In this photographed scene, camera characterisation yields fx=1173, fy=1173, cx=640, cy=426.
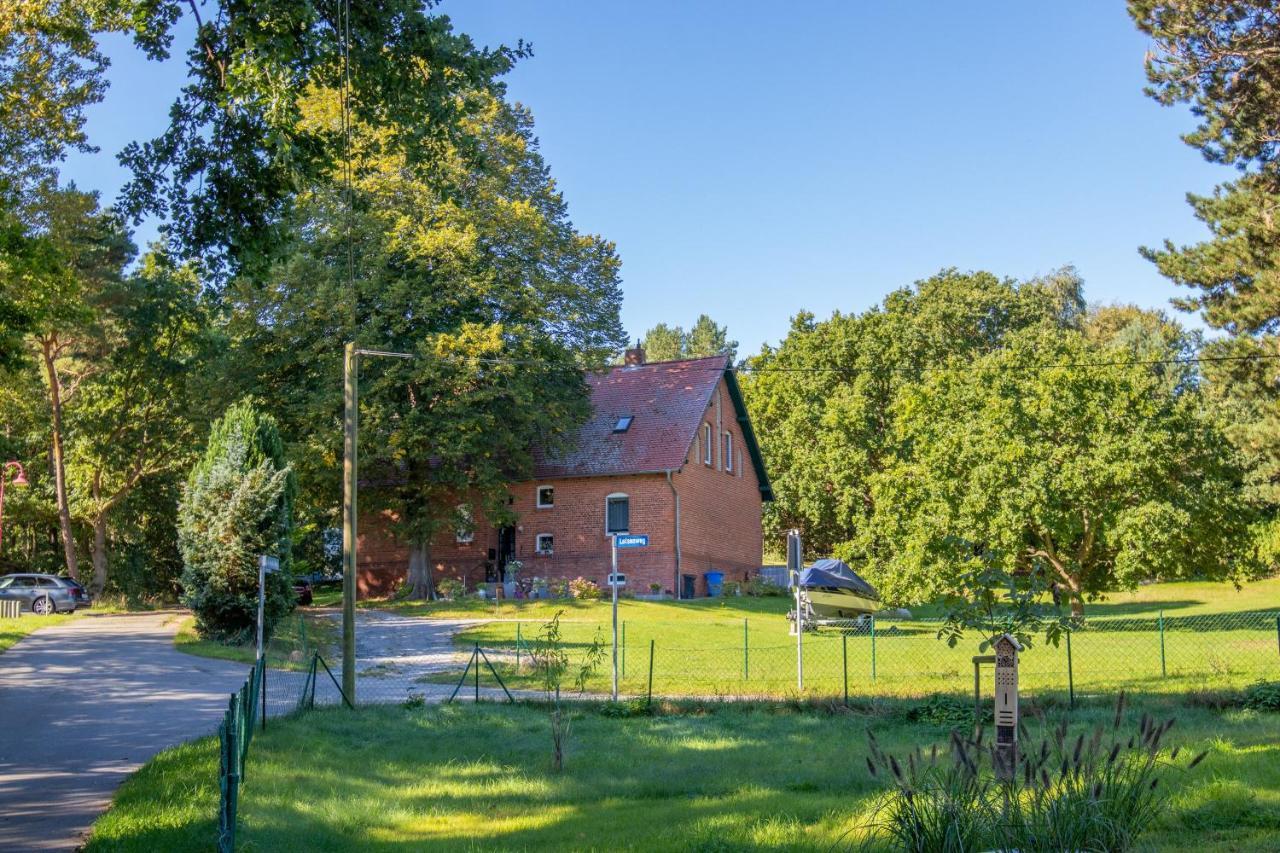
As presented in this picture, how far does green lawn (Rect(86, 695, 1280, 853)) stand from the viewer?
9.22 metres

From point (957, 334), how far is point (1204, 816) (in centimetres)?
5380

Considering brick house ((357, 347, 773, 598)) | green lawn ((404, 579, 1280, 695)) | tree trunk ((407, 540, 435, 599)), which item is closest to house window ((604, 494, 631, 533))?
brick house ((357, 347, 773, 598))

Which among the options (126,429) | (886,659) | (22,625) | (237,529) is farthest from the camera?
(126,429)

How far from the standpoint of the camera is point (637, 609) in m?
37.9

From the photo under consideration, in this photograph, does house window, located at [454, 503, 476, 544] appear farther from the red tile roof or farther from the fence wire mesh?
the fence wire mesh

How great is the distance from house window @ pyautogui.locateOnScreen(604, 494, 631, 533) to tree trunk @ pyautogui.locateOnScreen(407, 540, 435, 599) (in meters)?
6.90

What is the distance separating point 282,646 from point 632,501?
17.6 metres

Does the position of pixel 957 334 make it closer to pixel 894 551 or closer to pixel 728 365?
pixel 728 365

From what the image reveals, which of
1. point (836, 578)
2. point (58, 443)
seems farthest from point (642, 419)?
point (58, 443)

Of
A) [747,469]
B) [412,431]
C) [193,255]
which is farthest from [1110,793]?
[747,469]

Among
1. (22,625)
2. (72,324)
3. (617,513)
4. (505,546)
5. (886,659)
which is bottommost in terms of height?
(886,659)

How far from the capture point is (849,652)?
2800 centimetres

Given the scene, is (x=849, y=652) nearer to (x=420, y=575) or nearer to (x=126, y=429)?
(x=420, y=575)

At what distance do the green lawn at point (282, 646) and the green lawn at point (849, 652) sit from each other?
13.2 feet
